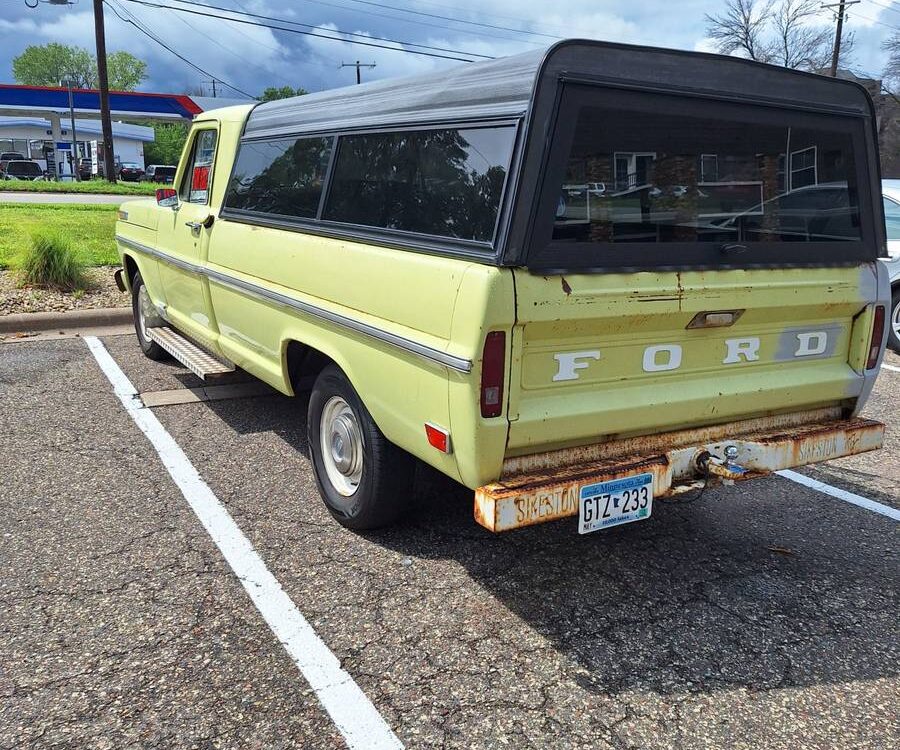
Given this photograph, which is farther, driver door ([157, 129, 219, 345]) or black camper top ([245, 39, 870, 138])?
driver door ([157, 129, 219, 345])

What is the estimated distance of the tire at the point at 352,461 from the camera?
3.43m

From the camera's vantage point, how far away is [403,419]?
3.09 metres

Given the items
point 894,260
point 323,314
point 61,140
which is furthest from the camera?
point 61,140

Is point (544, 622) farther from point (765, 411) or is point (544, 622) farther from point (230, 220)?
point (230, 220)

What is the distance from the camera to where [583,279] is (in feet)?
9.16

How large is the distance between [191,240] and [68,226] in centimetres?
983

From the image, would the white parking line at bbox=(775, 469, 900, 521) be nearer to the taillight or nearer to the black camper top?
the black camper top

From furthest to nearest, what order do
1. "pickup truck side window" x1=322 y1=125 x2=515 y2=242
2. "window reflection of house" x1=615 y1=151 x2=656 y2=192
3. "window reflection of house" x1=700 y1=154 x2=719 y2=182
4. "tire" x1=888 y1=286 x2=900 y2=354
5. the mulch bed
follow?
the mulch bed → "tire" x1=888 y1=286 x2=900 y2=354 → "window reflection of house" x1=700 y1=154 x2=719 y2=182 → "window reflection of house" x1=615 y1=151 x2=656 y2=192 → "pickup truck side window" x1=322 y1=125 x2=515 y2=242

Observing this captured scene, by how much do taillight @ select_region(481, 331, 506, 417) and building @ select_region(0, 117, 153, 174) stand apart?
59380 mm

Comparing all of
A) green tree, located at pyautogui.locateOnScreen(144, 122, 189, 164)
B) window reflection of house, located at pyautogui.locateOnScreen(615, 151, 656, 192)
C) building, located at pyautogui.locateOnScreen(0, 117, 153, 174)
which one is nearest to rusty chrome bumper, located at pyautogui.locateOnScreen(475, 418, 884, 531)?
window reflection of house, located at pyautogui.locateOnScreen(615, 151, 656, 192)

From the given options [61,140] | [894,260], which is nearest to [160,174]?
[61,140]

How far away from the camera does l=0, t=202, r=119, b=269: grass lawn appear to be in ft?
32.9

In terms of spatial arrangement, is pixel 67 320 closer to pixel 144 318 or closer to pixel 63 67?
pixel 144 318

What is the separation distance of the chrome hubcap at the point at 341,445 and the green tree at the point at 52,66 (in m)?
107
